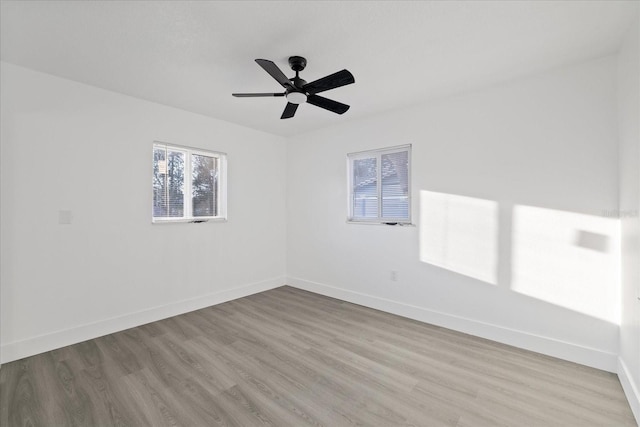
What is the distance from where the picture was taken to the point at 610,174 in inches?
90.8

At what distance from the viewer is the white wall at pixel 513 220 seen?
92.7 inches

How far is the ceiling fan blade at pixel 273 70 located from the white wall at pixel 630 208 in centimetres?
237

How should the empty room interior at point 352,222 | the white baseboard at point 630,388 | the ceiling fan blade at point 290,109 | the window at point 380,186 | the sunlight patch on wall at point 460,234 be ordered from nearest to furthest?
1. the white baseboard at point 630,388
2. the empty room interior at point 352,222
3. the ceiling fan blade at point 290,109
4. the sunlight patch on wall at point 460,234
5. the window at point 380,186

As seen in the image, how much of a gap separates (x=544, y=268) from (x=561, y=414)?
1.21 m

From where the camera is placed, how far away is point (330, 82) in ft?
7.16

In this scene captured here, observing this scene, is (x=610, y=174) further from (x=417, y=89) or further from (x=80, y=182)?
(x=80, y=182)

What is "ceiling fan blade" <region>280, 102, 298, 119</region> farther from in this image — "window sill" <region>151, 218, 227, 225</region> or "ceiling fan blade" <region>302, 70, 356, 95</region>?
"window sill" <region>151, 218, 227, 225</region>

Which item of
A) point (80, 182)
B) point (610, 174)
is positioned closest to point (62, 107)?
point (80, 182)

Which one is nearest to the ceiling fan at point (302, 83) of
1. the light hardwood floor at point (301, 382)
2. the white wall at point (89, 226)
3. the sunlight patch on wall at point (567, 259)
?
the white wall at point (89, 226)

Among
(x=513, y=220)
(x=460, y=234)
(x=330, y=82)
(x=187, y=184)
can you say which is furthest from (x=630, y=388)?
(x=187, y=184)

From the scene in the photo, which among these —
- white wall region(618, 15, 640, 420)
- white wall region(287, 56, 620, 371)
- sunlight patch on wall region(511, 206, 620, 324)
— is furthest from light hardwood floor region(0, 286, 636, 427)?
sunlight patch on wall region(511, 206, 620, 324)

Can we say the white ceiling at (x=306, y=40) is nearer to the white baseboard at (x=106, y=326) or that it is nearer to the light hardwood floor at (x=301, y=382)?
the white baseboard at (x=106, y=326)

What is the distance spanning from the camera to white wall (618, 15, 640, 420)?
6.05ft

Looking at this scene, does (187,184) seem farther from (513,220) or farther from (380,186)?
(513,220)
